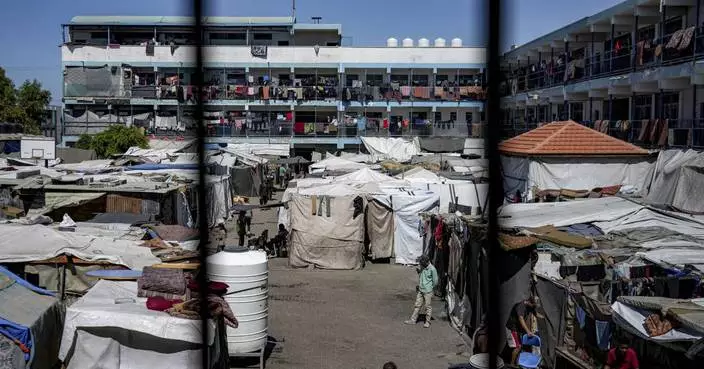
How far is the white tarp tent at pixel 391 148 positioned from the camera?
83.8 ft

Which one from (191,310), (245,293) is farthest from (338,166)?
(191,310)

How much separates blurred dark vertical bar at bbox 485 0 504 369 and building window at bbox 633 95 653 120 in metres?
17.9

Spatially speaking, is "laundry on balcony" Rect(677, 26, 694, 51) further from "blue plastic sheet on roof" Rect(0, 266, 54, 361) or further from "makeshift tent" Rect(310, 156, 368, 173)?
"blue plastic sheet on roof" Rect(0, 266, 54, 361)

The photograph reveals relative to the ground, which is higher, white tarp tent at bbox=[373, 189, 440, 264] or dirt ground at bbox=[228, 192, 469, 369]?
white tarp tent at bbox=[373, 189, 440, 264]

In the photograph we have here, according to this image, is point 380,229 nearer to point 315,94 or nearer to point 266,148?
point 266,148

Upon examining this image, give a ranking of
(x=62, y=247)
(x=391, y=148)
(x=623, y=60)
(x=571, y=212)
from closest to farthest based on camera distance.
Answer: (x=62, y=247) → (x=571, y=212) → (x=623, y=60) → (x=391, y=148)

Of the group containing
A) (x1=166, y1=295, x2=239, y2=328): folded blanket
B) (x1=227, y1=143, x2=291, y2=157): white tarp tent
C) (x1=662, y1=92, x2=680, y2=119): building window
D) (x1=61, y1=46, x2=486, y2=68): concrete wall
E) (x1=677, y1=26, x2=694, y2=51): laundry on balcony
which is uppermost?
(x1=61, y1=46, x2=486, y2=68): concrete wall

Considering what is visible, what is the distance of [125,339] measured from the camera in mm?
5637

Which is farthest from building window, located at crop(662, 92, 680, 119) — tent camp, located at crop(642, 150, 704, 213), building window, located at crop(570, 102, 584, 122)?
building window, located at crop(570, 102, 584, 122)

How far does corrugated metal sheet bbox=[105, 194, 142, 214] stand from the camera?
1201 cm

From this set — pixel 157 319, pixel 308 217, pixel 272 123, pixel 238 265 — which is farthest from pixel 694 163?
pixel 272 123

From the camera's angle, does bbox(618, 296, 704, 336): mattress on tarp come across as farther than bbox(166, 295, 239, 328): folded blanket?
No

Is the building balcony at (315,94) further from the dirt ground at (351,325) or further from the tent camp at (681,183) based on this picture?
the dirt ground at (351,325)

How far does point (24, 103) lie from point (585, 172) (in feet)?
73.0
